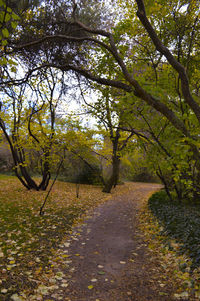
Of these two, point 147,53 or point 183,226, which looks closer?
point 183,226

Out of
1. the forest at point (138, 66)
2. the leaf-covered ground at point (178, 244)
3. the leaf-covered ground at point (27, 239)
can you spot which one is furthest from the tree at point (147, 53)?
the leaf-covered ground at point (27, 239)

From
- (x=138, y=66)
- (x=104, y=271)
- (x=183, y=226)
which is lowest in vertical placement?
(x=104, y=271)

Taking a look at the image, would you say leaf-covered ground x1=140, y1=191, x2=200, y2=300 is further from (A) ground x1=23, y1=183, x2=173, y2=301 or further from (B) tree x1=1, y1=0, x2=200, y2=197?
(B) tree x1=1, y1=0, x2=200, y2=197

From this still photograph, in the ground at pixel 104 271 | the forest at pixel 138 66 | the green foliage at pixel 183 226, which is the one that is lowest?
the ground at pixel 104 271

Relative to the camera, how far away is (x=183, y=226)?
18.9ft

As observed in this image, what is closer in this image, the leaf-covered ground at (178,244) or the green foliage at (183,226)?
the leaf-covered ground at (178,244)

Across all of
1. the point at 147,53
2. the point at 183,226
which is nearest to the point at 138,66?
the point at 147,53

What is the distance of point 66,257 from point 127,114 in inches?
142

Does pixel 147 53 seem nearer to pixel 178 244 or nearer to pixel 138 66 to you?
pixel 138 66

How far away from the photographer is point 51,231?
617 cm

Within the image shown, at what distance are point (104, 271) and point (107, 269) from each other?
11cm

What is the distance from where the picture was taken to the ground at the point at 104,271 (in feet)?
11.1

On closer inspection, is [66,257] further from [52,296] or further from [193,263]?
[193,263]

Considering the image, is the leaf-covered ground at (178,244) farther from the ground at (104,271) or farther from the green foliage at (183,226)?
the ground at (104,271)
